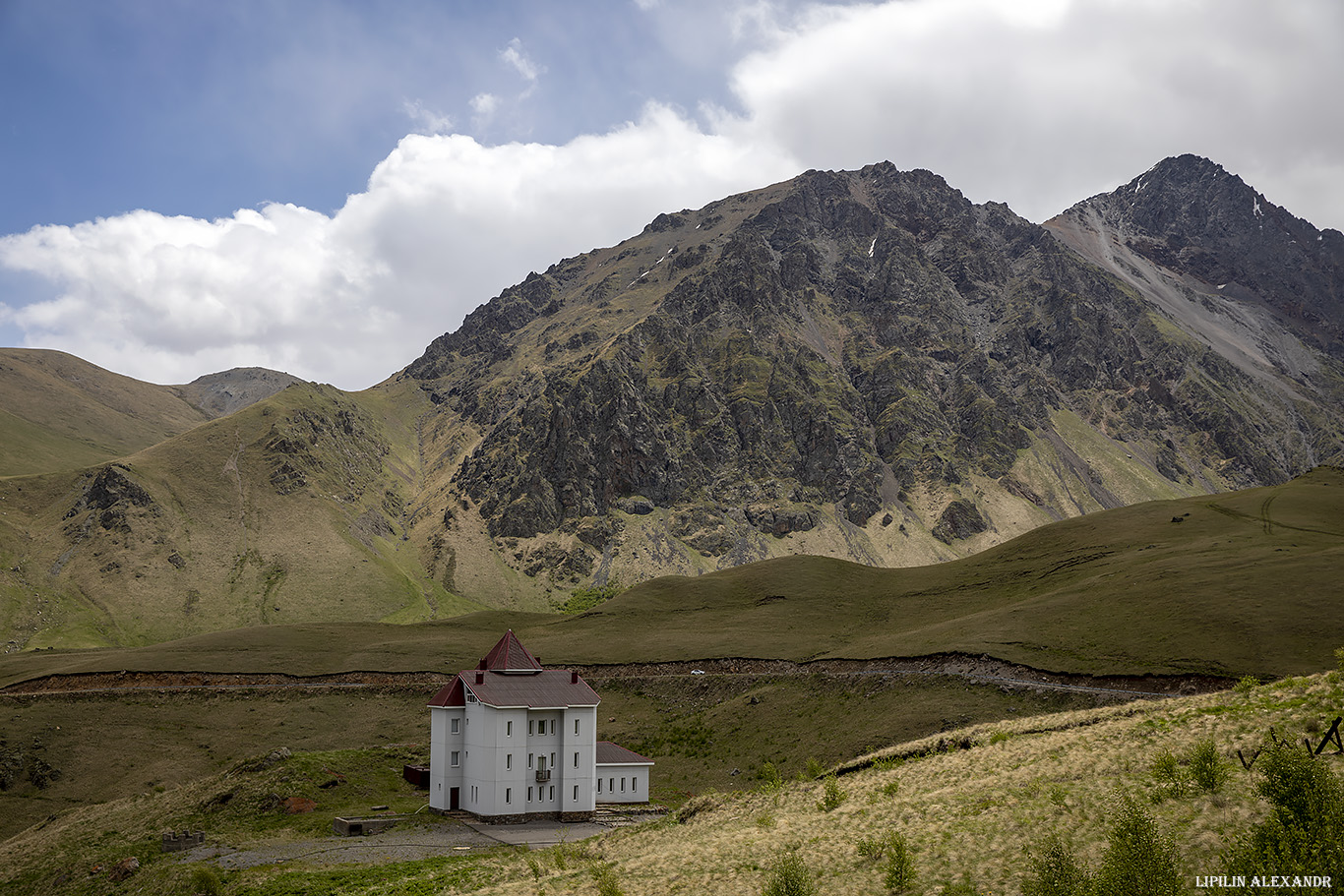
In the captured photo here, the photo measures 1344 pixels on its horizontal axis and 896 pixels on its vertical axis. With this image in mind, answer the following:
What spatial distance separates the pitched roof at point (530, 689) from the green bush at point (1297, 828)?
44151 millimetres

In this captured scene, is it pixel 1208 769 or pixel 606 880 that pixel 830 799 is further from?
pixel 1208 769

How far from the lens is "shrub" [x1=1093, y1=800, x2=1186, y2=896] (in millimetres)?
17750

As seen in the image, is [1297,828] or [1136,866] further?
[1297,828]

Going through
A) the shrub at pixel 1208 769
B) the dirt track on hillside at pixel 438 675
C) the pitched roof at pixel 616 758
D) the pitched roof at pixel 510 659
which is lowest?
the pitched roof at pixel 616 758

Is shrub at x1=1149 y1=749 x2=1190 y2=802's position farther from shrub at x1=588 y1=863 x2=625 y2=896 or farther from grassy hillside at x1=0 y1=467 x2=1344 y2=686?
grassy hillside at x1=0 y1=467 x2=1344 y2=686

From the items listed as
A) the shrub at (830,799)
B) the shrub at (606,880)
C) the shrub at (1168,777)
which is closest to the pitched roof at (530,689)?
the shrub at (830,799)

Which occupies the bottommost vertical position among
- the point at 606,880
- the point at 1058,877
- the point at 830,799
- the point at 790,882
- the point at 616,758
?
the point at 616,758

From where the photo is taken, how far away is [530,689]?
59406 mm

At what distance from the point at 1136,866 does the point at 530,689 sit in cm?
4622

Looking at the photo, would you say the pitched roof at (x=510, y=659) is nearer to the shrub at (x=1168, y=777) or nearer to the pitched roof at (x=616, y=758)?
the pitched roof at (x=616, y=758)

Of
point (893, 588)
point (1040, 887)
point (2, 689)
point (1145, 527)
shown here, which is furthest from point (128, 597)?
point (1040, 887)

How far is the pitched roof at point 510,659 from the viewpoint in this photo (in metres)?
61.1

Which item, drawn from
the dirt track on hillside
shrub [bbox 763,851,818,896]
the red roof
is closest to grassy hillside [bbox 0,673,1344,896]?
shrub [bbox 763,851,818,896]

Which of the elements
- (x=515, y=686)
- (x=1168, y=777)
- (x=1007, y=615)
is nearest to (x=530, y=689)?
(x=515, y=686)
